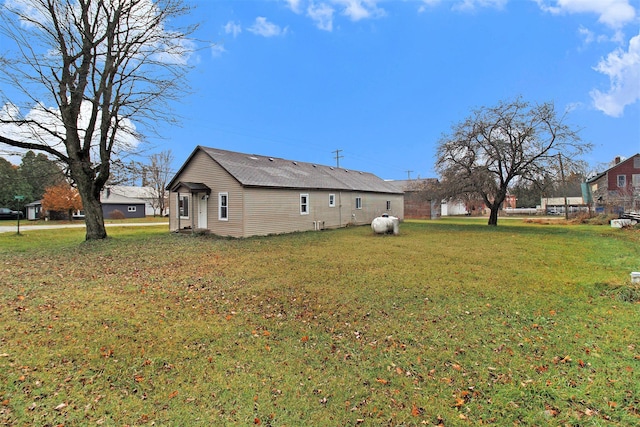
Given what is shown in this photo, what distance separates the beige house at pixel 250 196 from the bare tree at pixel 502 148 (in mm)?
7806

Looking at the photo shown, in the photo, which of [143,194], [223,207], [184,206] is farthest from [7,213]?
[223,207]

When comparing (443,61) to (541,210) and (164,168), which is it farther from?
(541,210)

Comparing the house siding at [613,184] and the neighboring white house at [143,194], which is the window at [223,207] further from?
the neighboring white house at [143,194]

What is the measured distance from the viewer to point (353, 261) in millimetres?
9617

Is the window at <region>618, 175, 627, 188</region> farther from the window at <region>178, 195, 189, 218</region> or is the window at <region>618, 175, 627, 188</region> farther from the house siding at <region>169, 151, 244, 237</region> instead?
the window at <region>178, 195, 189, 218</region>

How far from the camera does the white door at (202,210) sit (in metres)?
17.3

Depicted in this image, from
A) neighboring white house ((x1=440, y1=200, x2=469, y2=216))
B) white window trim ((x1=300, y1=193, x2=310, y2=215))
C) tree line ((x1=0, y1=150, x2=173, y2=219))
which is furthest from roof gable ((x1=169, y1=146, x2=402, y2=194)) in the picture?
neighboring white house ((x1=440, y1=200, x2=469, y2=216))

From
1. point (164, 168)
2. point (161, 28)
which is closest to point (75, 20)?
point (161, 28)

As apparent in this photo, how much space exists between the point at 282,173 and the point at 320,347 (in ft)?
53.3

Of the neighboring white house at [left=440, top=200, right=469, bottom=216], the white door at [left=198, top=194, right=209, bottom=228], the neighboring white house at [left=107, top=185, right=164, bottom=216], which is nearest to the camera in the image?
the white door at [left=198, top=194, right=209, bottom=228]

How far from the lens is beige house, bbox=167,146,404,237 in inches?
628

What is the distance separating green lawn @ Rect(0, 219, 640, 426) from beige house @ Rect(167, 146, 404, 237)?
7.76 m

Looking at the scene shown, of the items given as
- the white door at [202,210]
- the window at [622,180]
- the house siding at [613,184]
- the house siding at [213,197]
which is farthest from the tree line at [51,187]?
the window at [622,180]

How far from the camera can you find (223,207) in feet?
54.1
